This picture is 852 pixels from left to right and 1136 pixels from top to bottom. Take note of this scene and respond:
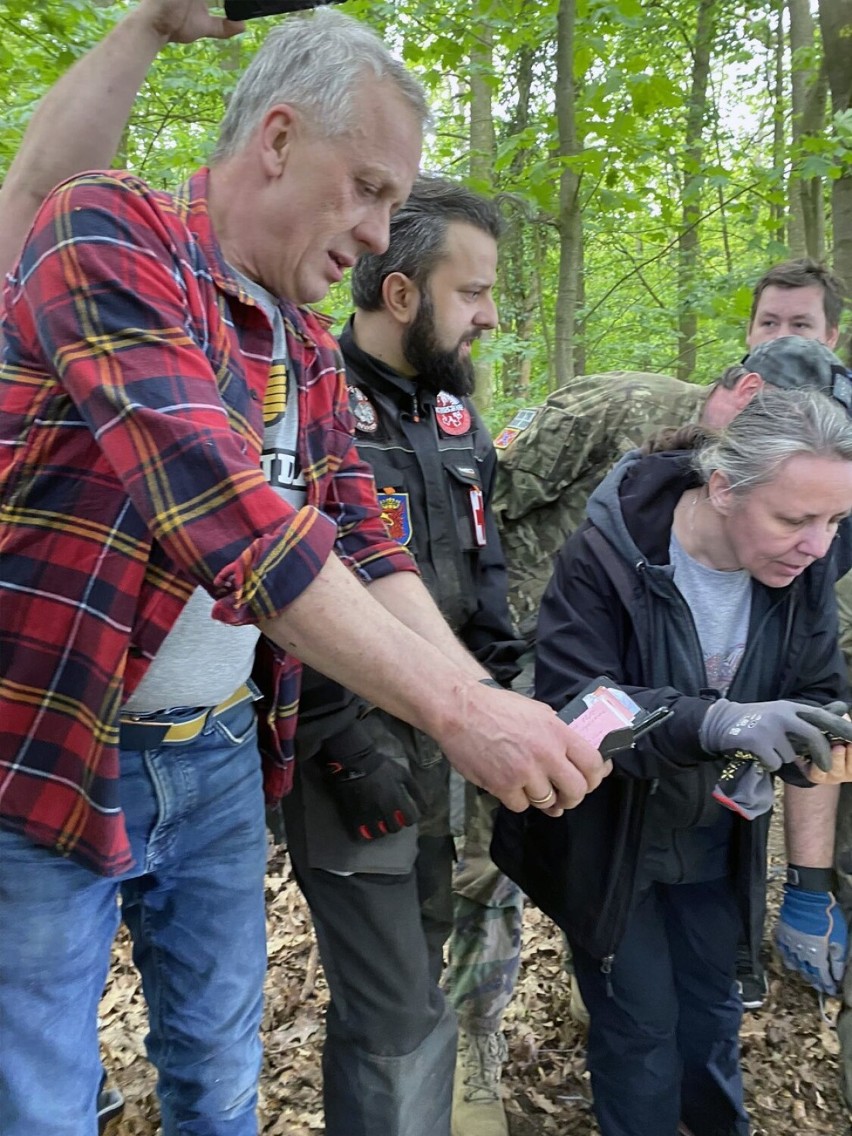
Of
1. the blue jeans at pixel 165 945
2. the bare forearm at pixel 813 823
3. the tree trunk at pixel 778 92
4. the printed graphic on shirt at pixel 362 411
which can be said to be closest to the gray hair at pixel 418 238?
the printed graphic on shirt at pixel 362 411

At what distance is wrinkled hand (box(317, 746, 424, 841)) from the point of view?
6.93ft

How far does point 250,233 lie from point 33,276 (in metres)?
0.43

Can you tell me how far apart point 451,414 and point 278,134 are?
53.1 inches

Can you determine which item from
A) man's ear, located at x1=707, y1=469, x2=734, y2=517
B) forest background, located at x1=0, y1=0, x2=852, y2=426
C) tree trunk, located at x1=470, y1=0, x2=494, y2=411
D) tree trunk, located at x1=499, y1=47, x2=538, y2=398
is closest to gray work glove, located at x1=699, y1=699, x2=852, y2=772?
man's ear, located at x1=707, y1=469, x2=734, y2=517

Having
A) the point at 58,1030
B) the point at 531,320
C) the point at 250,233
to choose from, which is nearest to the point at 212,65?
the point at 250,233

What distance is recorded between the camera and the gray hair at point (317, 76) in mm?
1458

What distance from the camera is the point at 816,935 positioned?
2.65m

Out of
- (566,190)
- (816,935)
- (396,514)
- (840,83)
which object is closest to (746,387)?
(396,514)

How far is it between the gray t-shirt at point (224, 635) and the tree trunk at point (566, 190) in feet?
12.4

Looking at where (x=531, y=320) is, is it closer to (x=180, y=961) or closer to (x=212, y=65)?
(x=212, y=65)

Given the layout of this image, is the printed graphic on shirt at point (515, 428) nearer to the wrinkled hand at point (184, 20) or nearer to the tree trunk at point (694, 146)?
the wrinkled hand at point (184, 20)

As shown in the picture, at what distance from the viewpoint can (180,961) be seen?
1.85 m

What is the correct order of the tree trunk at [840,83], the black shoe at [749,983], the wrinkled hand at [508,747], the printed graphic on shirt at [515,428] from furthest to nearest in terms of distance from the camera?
the tree trunk at [840,83] → the printed graphic on shirt at [515,428] → the black shoe at [749,983] → the wrinkled hand at [508,747]

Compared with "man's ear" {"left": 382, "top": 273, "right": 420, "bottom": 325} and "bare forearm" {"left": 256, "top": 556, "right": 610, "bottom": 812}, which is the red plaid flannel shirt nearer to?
"bare forearm" {"left": 256, "top": 556, "right": 610, "bottom": 812}
